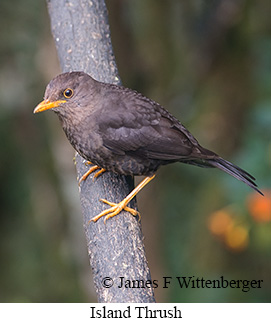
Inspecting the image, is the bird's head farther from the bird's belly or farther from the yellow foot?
the yellow foot

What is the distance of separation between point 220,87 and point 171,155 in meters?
2.69

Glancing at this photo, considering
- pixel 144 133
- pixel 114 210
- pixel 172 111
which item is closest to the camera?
pixel 114 210

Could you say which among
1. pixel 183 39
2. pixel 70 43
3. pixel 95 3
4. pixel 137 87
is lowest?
pixel 70 43

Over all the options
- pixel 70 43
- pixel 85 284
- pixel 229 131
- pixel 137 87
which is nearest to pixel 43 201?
pixel 85 284

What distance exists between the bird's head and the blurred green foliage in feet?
6.56

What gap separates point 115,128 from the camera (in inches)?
152

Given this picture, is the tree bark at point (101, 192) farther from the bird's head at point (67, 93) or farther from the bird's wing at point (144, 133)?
the bird's head at point (67, 93)

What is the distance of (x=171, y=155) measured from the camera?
3.95 meters

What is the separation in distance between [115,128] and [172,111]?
8.06 ft

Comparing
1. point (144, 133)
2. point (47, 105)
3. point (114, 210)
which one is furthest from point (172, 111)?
point (114, 210)

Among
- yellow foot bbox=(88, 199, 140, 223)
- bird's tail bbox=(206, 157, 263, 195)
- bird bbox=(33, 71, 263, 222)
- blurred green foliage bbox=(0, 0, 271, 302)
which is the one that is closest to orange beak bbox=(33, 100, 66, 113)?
bird bbox=(33, 71, 263, 222)

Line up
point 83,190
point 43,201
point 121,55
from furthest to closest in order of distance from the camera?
point 43,201 < point 121,55 < point 83,190

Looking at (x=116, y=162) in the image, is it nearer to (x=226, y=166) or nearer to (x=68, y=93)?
(x=68, y=93)

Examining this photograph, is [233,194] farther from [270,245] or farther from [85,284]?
[85,284]
